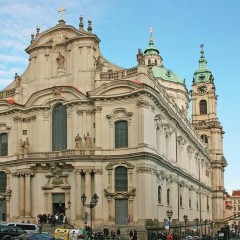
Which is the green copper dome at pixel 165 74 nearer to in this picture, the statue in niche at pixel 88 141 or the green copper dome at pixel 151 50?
the green copper dome at pixel 151 50

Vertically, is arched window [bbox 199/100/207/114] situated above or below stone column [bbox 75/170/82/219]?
above

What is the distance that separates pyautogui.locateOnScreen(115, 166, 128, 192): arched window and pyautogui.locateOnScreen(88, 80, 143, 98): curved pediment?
7.85 metres

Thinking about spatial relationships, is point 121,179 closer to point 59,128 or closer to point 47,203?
point 47,203

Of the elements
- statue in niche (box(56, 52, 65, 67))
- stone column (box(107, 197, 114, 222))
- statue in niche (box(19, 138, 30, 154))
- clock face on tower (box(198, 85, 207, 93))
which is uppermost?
clock face on tower (box(198, 85, 207, 93))

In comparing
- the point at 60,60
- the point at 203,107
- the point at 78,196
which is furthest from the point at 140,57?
the point at 203,107

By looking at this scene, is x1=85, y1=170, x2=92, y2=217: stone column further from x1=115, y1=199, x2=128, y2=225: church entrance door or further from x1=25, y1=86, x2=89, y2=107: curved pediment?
x1=25, y1=86, x2=89, y2=107: curved pediment

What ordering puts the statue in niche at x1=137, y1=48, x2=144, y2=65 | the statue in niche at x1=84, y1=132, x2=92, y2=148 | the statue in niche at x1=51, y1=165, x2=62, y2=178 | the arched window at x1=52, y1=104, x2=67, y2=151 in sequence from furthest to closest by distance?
the arched window at x1=52, y1=104, x2=67, y2=151 → the statue in niche at x1=51, y1=165, x2=62, y2=178 → the statue in niche at x1=84, y1=132, x2=92, y2=148 → the statue in niche at x1=137, y1=48, x2=144, y2=65

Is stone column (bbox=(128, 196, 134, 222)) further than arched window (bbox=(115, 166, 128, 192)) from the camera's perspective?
No

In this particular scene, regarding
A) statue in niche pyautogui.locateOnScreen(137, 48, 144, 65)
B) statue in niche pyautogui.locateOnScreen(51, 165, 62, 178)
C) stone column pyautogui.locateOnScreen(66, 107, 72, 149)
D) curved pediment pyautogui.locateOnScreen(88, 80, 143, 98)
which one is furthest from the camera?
stone column pyautogui.locateOnScreen(66, 107, 72, 149)

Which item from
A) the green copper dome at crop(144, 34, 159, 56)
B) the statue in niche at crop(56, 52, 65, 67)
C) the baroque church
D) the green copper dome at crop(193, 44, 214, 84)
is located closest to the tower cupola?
the green copper dome at crop(144, 34, 159, 56)

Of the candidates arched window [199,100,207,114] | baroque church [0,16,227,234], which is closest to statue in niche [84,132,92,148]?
baroque church [0,16,227,234]

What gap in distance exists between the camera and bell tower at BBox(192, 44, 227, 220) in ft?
351

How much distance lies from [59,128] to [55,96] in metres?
3.66

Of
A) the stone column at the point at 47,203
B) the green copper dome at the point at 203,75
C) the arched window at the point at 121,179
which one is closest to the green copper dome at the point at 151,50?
the green copper dome at the point at 203,75
